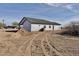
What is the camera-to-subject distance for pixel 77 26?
5.54 m

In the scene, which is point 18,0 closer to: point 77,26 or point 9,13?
point 9,13

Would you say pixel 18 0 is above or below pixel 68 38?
above

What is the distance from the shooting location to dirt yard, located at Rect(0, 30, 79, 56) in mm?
5512

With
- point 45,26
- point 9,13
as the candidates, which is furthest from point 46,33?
point 9,13

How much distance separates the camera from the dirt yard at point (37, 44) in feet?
18.1

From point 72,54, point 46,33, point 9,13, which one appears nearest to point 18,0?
point 9,13

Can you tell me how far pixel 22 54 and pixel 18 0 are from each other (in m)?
0.67

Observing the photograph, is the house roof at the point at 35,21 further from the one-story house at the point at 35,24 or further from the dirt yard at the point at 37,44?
the dirt yard at the point at 37,44

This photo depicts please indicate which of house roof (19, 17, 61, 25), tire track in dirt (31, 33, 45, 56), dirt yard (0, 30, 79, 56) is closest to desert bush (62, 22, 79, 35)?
dirt yard (0, 30, 79, 56)

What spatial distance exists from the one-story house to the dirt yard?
64mm

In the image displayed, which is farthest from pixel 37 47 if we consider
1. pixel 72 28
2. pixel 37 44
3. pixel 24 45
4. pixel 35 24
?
pixel 72 28

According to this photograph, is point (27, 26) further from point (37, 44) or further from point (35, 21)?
point (37, 44)

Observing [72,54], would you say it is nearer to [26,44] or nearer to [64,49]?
[64,49]

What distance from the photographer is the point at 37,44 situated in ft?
18.2
